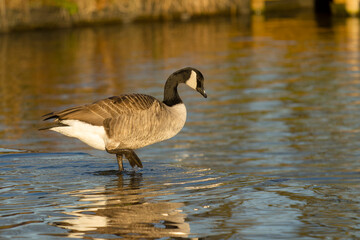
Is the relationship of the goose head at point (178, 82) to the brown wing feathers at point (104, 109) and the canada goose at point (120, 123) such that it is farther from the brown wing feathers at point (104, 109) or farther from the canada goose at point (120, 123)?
the brown wing feathers at point (104, 109)

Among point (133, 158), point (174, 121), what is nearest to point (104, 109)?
point (133, 158)

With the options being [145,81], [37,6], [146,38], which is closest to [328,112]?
[145,81]

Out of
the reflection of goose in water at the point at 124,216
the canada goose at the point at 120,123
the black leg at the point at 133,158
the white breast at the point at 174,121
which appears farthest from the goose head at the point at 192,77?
the reflection of goose in water at the point at 124,216

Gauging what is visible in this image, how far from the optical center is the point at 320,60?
2180 centimetres

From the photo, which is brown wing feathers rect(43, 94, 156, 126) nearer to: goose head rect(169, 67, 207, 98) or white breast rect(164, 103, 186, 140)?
white breast rect(164, 103, 186, 140)

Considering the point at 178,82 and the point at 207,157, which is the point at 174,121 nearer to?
the point at 178,82

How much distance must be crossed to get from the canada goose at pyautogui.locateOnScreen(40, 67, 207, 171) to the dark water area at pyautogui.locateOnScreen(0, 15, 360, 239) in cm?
43

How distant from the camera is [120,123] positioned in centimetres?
918

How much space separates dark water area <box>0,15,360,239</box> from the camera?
7.00 metres

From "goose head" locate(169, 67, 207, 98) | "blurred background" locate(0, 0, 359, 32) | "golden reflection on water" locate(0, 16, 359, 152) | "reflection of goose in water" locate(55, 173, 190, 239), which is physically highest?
"goose head" locate(169, 67, 207, 98)

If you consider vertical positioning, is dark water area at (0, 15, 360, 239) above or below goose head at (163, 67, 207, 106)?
below

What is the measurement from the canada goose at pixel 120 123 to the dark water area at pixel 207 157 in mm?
433

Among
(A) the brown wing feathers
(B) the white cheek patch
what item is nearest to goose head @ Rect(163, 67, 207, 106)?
(B) the white cheek patch

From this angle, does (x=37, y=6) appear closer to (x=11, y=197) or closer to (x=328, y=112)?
(x=328, y=112)
